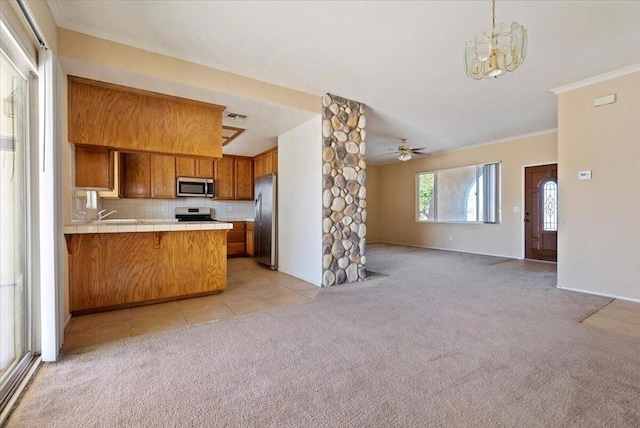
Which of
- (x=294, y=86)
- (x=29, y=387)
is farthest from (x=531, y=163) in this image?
(x=29, y=387)

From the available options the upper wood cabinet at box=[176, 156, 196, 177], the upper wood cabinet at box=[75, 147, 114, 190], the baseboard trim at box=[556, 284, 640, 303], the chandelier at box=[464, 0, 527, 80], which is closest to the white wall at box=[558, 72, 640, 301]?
the baseboard trim at box=[556, 284, 640, 303]

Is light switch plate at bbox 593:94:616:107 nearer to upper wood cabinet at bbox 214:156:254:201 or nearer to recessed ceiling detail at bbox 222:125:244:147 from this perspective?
recessed ceiling detail at bbox 222:125:244:147

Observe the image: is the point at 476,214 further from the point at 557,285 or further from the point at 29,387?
the point at 29,387

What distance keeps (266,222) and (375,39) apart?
11.5ft

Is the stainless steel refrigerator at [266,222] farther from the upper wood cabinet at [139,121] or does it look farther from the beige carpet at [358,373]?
the beige carpet at [358,373]

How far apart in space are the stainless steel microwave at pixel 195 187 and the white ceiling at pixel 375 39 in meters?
3.46

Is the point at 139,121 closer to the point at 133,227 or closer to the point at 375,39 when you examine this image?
the point at 133,227

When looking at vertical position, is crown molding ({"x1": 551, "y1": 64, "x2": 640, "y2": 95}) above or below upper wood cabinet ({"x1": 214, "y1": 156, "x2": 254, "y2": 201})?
above

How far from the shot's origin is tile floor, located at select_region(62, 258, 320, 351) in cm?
250

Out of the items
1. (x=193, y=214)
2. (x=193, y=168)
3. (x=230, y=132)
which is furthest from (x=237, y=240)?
(x=230, y=132)

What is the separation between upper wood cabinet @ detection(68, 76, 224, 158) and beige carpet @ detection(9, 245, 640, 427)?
2043 millimetres

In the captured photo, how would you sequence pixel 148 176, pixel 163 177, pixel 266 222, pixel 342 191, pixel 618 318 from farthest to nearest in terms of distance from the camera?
1. pixel 163 177
2. pixel 148 176
3. pixel 266 222
4. pixel 342 191
5. pixel 618 318

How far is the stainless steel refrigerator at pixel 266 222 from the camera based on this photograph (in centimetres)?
516

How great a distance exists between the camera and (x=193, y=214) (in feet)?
20.9
